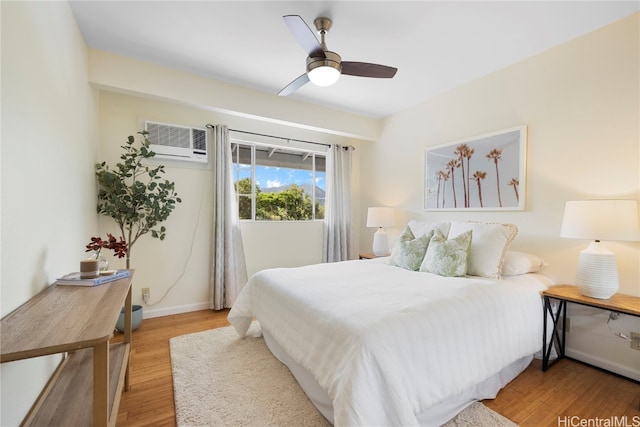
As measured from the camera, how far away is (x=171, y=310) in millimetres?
3182

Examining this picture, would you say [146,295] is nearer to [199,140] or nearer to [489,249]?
[199,140]

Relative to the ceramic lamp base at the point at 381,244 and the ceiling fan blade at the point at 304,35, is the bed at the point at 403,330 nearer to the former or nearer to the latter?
the ceramic lamp base at the point at 381,244

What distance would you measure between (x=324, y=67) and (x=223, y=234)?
2237 millimetres

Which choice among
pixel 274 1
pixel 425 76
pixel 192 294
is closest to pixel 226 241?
pixel 192 294

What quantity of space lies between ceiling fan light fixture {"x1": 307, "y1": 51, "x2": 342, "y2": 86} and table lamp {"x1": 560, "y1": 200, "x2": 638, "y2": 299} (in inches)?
76.1

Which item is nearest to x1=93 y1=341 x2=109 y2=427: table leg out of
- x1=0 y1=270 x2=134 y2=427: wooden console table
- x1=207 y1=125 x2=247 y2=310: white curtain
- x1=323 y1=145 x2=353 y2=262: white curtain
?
x1=0 y1=270 x2=134 y2=427: wooden console table

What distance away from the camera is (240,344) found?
2445 mm

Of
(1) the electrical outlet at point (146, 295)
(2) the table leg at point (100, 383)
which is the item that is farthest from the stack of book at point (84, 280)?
(1) the electrical outlet at point (146, 295)

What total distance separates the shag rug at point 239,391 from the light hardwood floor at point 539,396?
0.09 metres

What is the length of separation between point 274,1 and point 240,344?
268 centimetres

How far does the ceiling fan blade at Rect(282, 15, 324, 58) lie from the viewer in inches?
61.1

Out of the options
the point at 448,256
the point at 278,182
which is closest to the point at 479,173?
the point at 448,256

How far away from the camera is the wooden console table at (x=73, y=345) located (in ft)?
2.78

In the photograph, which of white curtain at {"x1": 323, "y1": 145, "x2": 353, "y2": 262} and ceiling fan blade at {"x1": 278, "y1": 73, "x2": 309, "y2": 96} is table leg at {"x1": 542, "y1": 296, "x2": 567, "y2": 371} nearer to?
ceiling fan blade at {"x1": 278, "y1": 73, "x2": 309, "y2": 96}
